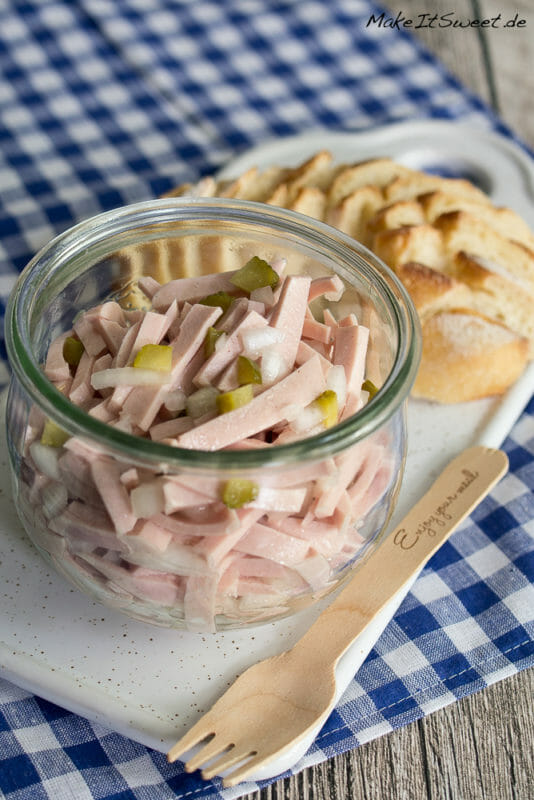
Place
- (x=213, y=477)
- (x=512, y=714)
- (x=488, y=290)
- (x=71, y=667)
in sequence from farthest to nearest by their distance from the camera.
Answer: (x=488, y=290), (x=512, y=714), (x=71, y=667), (x=213, y=477)

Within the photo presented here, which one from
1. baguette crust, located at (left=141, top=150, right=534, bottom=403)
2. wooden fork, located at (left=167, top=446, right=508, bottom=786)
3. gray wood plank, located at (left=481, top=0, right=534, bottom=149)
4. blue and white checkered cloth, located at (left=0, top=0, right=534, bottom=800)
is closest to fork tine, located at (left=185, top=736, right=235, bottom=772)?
wooden fork, located at (left=167, top=446, right=508, bottom=786)

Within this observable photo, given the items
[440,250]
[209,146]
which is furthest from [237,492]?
[209,146]

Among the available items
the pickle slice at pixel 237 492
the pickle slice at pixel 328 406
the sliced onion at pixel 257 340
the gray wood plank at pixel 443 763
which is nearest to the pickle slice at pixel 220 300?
the sliced onion at pixel 257 340

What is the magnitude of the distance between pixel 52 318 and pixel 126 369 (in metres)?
0.27

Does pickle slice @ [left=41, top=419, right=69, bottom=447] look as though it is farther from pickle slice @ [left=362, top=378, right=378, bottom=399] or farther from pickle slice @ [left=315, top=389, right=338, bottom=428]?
pickle slice @ [left=362, top=378, right=378, bottom=399]

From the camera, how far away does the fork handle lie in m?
1.28

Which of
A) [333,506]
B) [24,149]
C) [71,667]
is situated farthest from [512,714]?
[24,149]

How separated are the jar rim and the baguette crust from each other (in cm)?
10

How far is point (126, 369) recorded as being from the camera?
1.17m

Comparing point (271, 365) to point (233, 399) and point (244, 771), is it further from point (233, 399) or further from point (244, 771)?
point (244, 771)

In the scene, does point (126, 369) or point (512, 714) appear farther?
point (512, 714)

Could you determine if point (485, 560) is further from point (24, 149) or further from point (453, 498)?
point (24, 149)

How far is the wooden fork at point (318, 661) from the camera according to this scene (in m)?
1.13

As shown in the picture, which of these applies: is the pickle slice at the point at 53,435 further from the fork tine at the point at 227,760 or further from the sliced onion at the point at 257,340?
the fork tine at the point at 227,760
